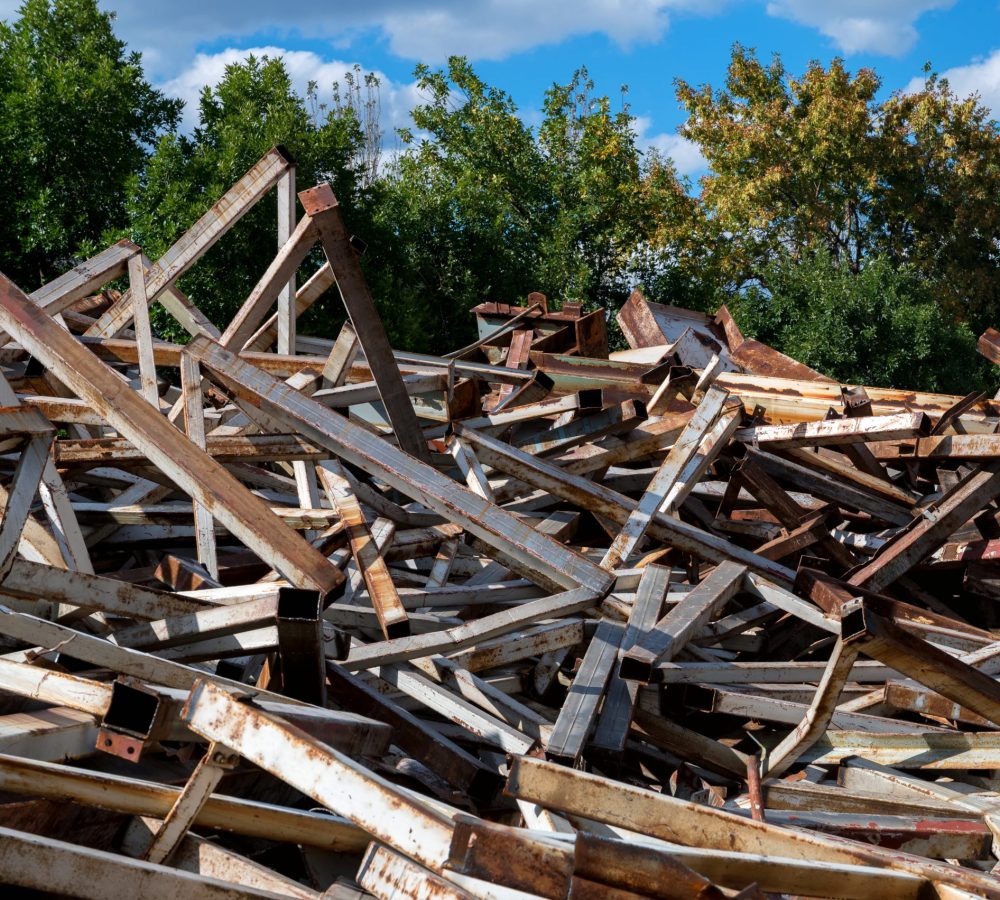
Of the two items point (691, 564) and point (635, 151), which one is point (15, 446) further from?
point (635, 151)

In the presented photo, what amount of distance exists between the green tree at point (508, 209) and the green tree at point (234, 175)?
4.78 feet

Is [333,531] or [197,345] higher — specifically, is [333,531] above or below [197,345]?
below

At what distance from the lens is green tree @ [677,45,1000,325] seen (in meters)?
24.5

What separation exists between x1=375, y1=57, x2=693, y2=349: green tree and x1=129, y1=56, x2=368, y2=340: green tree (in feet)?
4.78

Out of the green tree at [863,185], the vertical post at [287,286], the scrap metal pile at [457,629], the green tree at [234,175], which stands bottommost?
the scrap metal pile at [457,629]

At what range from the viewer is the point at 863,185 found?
2497cm

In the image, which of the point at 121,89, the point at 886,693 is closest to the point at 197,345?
the point at 886,693

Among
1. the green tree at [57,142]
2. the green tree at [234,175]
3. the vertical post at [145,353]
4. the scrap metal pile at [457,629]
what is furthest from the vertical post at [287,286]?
the green tree at [57,142]

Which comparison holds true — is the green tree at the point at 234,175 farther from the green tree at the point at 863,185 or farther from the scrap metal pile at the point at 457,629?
the green tree at the point at 863,185

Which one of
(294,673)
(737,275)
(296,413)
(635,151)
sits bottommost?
(294,673)

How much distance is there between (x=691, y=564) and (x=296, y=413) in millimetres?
2011

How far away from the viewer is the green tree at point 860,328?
18734 mm

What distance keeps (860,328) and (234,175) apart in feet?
36.2

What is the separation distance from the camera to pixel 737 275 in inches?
989
